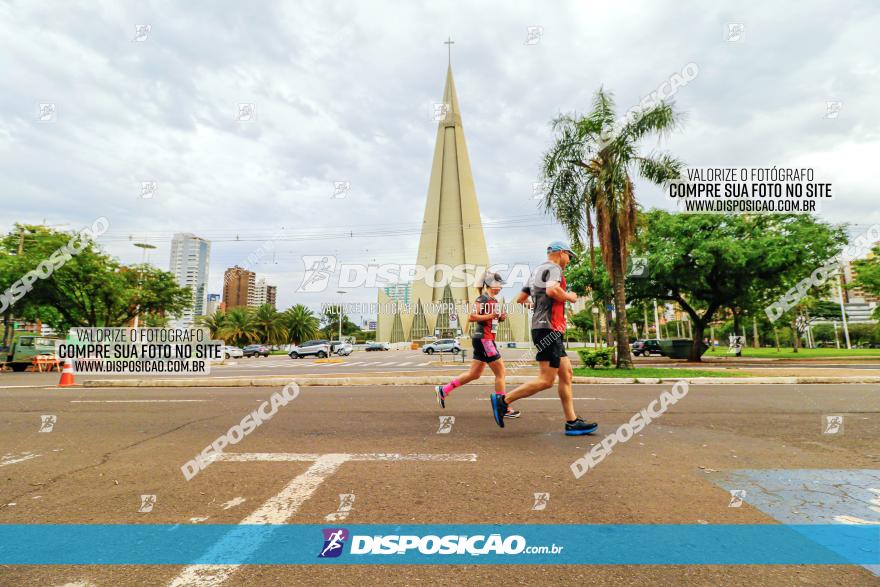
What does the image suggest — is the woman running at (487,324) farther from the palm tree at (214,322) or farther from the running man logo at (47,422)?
the palm tree at (214,322)

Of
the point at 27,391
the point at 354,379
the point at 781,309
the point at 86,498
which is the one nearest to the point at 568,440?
the point at 86,498

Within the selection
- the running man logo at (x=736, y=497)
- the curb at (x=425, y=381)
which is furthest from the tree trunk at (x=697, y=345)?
the running man logo at (x=736, y=497)

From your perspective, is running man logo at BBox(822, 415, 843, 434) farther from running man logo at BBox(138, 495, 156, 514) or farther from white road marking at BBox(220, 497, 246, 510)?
running man logo at BBox(138, 495, 156, 514)

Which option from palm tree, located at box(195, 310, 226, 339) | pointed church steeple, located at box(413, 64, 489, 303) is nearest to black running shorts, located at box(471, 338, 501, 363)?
palm tree, located at box(195, 310, 226, 339)

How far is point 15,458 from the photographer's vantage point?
13.7ft

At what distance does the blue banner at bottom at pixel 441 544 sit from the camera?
7.07 ft

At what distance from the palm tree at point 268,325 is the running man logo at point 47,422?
184 ft

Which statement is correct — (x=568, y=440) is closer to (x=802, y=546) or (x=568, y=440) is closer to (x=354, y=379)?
(x=802, y=546)

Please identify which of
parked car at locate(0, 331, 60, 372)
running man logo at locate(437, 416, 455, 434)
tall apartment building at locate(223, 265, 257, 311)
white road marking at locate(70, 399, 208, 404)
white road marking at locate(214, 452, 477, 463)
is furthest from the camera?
tall apartment building at locate(223, 265, 257, 311)

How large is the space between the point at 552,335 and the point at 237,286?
307 ft

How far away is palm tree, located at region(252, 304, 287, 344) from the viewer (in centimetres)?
5972

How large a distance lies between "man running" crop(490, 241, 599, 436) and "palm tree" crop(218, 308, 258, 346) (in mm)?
59094

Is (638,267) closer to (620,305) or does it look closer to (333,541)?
(620,305)

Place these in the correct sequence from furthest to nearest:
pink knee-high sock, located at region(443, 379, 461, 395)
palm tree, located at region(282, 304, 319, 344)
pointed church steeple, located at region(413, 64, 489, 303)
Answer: pointed church steeple, located at region(413, 64, 489, 303), palm tree, located at region(282, 304, 319, 344), pink knee-high sock, located at region(443, 379, 461, 395)
